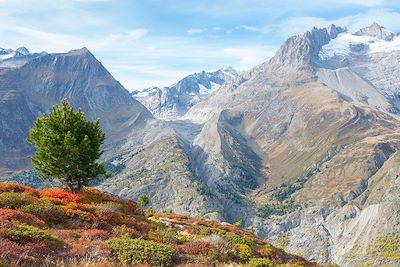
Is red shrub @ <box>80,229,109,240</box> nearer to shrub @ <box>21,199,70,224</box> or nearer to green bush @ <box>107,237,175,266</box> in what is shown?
green bush @ <box>107,237,175,266</box>

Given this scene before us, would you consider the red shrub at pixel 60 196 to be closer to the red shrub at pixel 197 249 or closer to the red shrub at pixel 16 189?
the red shrub at pixel 16 189

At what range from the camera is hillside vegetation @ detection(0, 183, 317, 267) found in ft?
55.3

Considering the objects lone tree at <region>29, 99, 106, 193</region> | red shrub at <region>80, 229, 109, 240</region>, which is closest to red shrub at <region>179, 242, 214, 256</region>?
red shrub at <region>80, 229, 109, 240</region>

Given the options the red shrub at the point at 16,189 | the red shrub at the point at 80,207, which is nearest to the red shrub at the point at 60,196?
the red shrub at the point at 16,189

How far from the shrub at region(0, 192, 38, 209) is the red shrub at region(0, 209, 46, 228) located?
2.60 m

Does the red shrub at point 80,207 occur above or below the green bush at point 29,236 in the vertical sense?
below

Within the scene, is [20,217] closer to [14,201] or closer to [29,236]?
[14,201]

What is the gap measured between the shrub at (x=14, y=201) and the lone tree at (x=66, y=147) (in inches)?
442

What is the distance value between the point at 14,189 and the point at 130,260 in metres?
17.2

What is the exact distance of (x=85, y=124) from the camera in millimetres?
40188

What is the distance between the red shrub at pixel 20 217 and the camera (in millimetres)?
20484

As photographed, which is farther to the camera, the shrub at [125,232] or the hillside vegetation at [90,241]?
the shrub at [125,232]

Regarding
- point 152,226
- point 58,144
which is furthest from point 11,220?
point 58,144

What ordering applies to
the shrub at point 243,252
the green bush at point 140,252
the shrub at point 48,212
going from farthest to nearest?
the shrub at point 48,212 → the shrub at point 243,252 → the green bush at point 140,252
